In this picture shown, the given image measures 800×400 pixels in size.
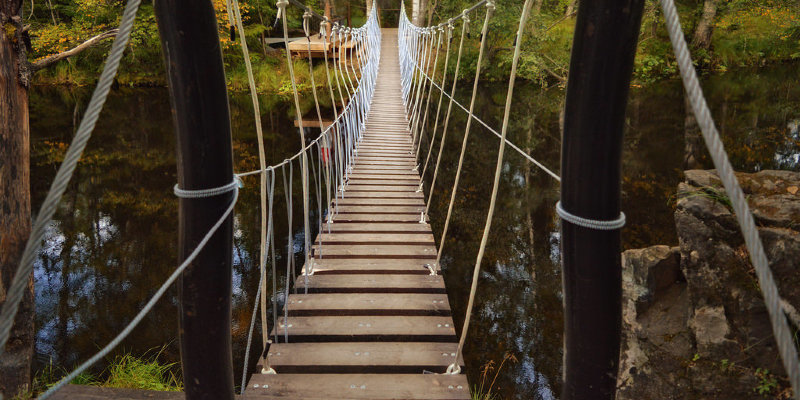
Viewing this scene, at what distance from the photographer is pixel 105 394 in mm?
909

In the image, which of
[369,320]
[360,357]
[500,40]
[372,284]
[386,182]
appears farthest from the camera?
[500,40]

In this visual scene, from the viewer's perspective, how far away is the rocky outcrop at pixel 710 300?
1.61 meters

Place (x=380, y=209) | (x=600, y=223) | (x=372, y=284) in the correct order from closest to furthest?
(x=600, y=223) < (x=372, y=284) < (x=380, y=209)

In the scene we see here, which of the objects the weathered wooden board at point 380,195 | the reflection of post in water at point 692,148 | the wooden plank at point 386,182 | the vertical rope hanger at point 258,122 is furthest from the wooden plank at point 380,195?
the reflection of post in water at point 692,148

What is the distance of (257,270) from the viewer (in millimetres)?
3996

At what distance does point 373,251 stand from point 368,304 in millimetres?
505

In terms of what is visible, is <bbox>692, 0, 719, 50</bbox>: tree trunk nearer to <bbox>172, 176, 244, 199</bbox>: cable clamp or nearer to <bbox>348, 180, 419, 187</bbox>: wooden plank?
<bbox>348, 180, 419, 187</bbox>: wooden plank

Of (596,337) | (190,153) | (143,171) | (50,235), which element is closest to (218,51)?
(190,153)

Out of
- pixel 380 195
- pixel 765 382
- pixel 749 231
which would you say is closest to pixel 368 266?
pixel 380 195

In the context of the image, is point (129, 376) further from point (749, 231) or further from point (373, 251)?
point (749, 231)

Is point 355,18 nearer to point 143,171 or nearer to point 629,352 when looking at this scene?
point 143,171

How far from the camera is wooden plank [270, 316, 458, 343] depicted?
1.60m

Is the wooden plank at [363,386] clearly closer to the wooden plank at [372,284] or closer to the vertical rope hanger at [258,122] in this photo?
the vertical rope hanger at [258,122]

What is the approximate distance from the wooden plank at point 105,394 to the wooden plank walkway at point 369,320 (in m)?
0.22
